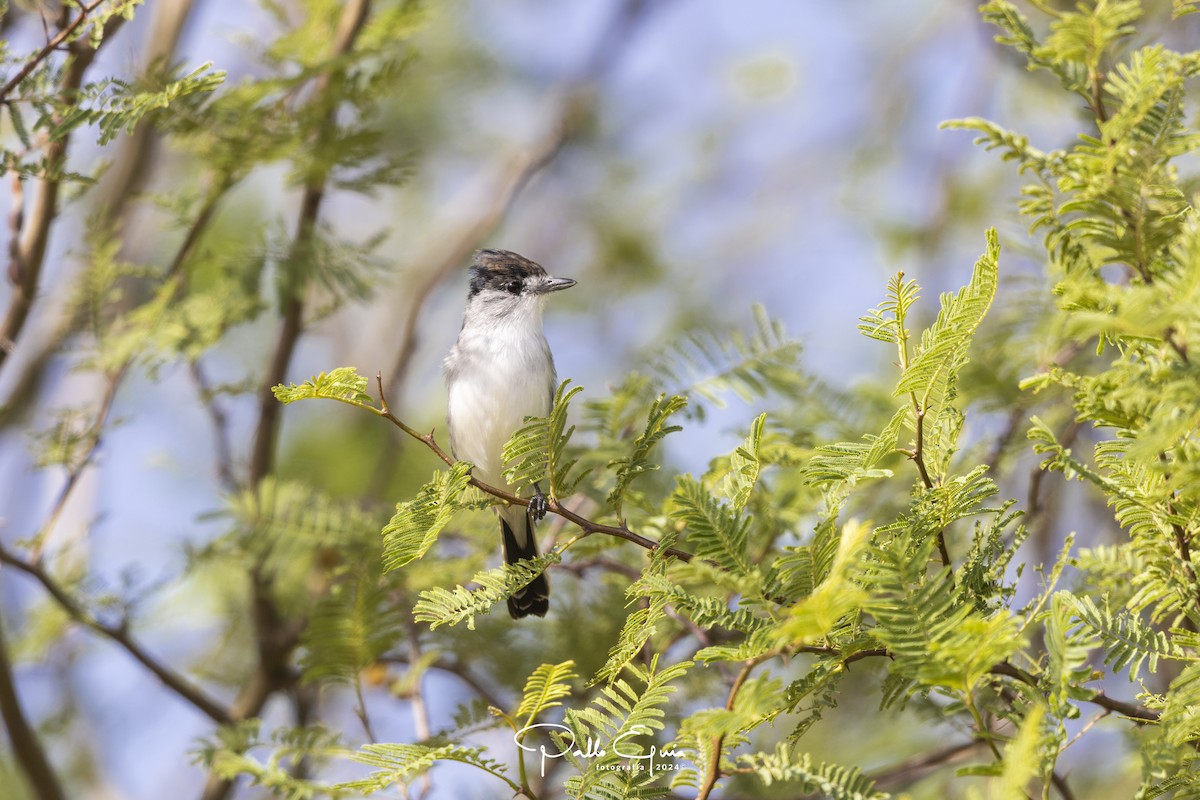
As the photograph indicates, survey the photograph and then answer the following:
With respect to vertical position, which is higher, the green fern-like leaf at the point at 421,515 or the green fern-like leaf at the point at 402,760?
the green fern-like leaf at the point at 421,515

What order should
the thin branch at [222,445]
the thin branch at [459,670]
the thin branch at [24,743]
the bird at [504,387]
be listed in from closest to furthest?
the thin branch at [24,743] < the thin branch at [459,670] < the bird at [504,387] < the thin branch at [222,445]

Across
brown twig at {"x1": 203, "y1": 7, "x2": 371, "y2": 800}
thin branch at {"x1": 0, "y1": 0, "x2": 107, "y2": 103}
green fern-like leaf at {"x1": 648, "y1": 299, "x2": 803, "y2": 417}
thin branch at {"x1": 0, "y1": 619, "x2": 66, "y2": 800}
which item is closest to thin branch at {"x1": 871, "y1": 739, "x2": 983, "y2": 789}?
green fern-like leaf at {"x1": 648, "y1": 299, "x2": 803, "y2": 417}

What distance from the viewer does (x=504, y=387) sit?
138 inches

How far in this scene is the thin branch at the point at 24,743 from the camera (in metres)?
2.92

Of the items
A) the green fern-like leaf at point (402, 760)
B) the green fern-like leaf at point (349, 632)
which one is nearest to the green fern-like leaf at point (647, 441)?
the green fern-like leaf at point (402, 760)

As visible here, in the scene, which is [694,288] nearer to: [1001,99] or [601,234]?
[601,234]

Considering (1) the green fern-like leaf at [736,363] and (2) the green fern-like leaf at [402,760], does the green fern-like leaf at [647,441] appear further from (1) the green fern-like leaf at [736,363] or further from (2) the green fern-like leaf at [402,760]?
(1) the green fern-like leaf at [736,363]

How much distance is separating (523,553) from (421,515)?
1.91m

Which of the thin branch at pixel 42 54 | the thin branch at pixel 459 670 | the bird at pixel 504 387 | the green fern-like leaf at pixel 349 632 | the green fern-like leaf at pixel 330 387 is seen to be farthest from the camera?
the bird at pixel 504 387

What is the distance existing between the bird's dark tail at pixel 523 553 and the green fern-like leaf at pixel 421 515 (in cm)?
133

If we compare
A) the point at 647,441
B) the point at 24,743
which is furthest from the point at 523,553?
the point at 647,441

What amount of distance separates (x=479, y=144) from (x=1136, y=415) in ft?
17.1

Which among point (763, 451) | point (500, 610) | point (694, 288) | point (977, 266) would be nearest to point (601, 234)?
point (694, 288)

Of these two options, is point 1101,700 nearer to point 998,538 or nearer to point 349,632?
point 998,538
